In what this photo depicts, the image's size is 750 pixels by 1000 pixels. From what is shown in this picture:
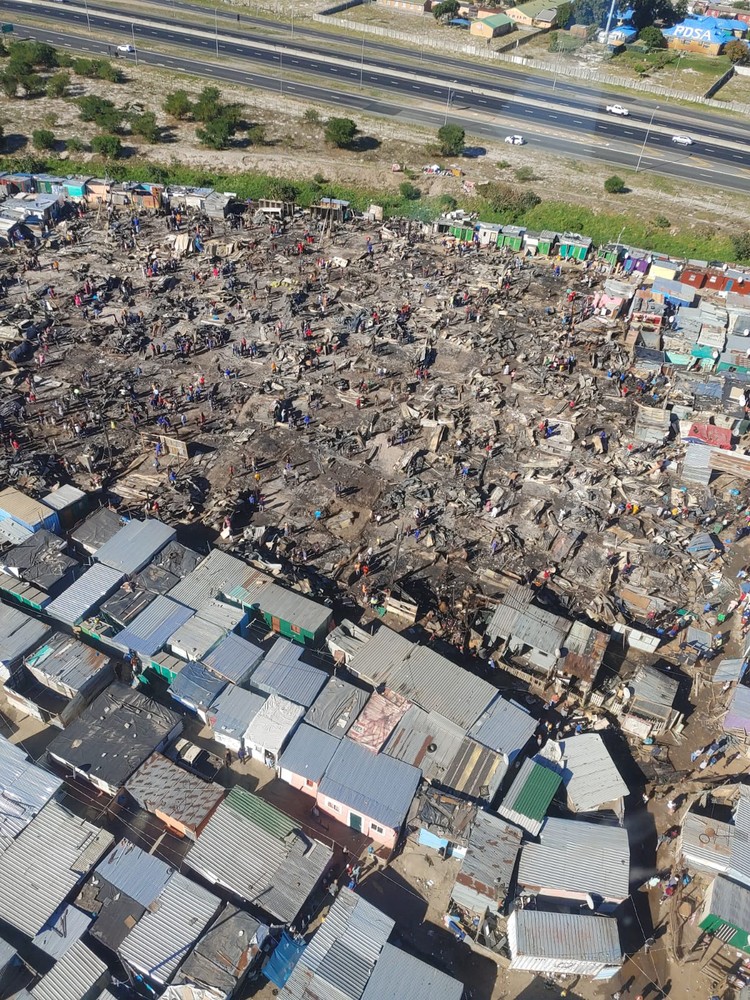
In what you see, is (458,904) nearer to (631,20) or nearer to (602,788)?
(602,788)

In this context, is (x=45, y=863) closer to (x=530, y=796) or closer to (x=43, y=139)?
(x=530, y=796)

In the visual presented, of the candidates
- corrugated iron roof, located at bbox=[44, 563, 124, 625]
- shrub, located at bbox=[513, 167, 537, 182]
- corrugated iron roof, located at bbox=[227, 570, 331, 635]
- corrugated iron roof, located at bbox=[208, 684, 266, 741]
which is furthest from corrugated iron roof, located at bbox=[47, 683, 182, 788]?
shrub, located at bbox=[513, 167, 537, 182]

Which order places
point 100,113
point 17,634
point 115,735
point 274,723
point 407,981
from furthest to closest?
point 100,113, point 17,634, point 274,723, point 115,735, point 407,981

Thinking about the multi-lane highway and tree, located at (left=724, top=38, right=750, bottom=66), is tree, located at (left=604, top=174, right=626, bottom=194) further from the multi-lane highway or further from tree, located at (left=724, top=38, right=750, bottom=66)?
tree, located at (left=724, top=38, right=750, bottom=66)

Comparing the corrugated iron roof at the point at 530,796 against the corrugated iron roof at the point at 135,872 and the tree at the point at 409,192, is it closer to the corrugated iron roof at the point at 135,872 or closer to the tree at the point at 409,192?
the corrugated iron roof at the point at 135,872

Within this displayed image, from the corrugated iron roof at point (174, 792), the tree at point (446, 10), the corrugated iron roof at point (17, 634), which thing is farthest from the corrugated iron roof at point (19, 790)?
the tree at point (446, 10)

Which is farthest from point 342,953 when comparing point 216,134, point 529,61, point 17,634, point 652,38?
point 652,38
